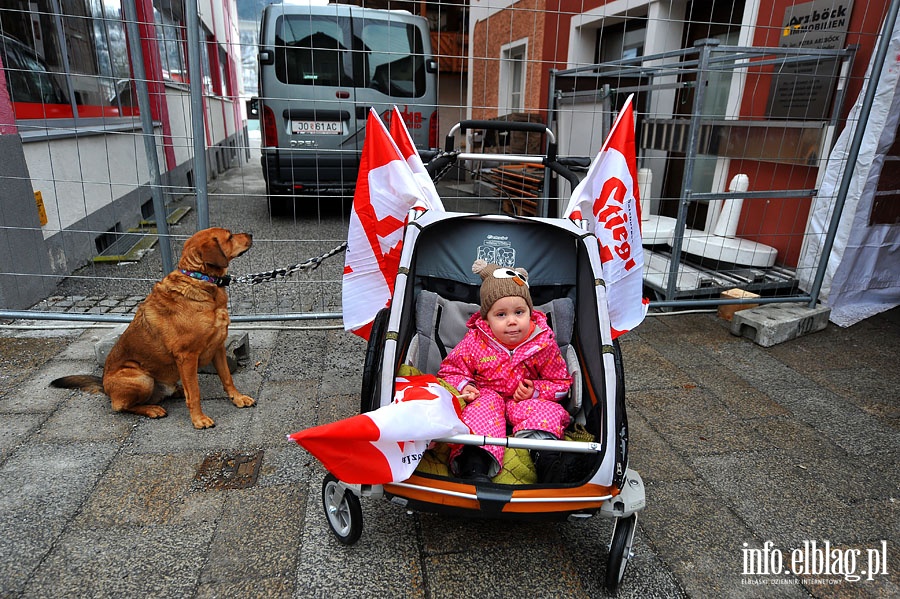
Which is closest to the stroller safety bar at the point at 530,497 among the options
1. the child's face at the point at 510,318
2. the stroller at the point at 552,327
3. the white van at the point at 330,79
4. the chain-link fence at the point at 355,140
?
the stroller at the point at 552,327

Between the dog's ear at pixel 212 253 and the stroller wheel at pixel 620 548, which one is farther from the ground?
the dog's ear at pixel 212 253

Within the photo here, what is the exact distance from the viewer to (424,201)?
306cm

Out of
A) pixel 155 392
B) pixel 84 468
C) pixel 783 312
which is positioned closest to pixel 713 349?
pixel 783 312

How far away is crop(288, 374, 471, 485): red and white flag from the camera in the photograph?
175cm

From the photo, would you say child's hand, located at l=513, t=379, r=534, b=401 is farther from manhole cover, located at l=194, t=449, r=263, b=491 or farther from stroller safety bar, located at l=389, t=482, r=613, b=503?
manhole cover, located at l=194, t=449, r=263, b=491

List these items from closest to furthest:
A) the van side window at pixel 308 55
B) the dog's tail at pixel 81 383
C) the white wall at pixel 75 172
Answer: the dog's tail at pixel 81 383 < the white wall at pixel 75 172 < the van side window at pixel 308 55

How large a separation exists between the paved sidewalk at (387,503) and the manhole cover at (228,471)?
1 centimetres

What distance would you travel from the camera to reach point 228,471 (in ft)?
8.98

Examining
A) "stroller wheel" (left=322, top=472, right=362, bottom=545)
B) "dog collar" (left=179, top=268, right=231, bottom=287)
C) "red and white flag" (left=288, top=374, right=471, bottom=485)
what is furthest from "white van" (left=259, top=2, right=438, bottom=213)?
"red and white flag" (left=288, top=374, right=471, bottom=485)

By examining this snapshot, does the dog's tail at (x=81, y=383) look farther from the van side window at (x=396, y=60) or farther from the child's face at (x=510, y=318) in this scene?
the van side window at (x=396, y=60)

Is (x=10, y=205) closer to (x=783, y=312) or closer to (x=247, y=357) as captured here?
(x=247, y=357)

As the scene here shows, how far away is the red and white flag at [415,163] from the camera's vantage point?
123 inches

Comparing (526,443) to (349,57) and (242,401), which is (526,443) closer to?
(242,401)

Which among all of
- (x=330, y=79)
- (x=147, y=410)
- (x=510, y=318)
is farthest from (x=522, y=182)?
(x=147, y=410)
